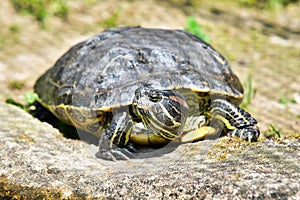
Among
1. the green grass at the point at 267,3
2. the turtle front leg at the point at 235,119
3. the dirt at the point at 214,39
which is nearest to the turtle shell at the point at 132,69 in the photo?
the turtle front leg at the point at 235,119

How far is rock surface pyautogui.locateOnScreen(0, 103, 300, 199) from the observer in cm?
274

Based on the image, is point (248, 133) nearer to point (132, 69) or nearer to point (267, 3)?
point (132, 69)

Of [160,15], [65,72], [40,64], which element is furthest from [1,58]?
[160,15]

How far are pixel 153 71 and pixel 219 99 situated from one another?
2.50ft

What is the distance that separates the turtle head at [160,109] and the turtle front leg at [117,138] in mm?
179

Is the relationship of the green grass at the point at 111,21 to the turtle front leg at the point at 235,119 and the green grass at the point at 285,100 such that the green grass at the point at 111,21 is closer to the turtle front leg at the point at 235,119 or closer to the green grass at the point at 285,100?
the green grass at the point at 285,100

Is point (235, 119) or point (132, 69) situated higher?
point (132, 69)

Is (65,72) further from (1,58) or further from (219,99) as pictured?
(1,58)

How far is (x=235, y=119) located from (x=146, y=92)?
3.49 feet

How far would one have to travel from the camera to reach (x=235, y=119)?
4020 mm

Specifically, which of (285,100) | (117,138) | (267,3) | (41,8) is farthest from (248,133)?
(267,3)

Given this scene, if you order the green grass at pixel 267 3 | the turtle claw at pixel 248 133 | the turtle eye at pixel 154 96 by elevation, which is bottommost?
the turtle claw at pixel 248 133

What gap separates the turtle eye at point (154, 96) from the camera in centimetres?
347

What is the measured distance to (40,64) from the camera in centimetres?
724
